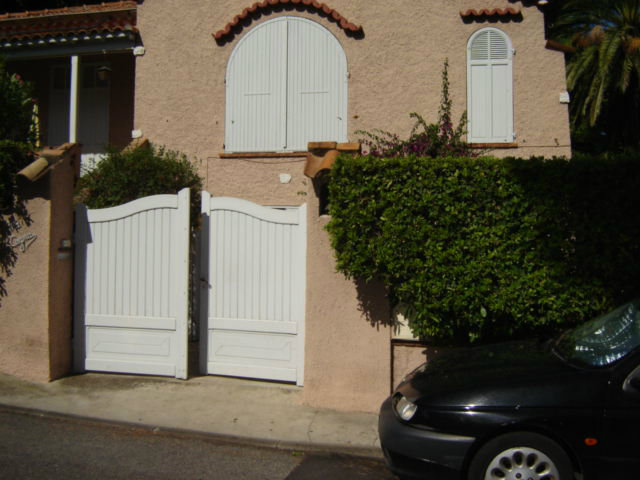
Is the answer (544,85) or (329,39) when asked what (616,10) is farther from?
(329,39)

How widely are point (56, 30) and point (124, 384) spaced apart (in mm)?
7234

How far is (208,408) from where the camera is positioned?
6.03 metres

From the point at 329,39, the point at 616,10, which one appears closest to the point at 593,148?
the point at 616,10

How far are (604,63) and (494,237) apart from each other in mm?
11065

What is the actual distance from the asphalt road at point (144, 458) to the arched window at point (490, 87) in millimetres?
6141

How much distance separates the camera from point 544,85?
30.5 feet

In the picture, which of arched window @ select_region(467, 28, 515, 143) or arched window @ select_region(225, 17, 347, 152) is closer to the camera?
arched window @ select_region(467, 28, 515, 143)

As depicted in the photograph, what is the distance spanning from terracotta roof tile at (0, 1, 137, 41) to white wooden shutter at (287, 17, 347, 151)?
118 inches

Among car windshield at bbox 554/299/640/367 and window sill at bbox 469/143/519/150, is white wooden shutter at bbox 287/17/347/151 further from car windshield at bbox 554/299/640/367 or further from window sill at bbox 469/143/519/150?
car windshield at bbox 554/299/640/367

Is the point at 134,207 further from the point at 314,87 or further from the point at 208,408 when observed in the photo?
the point at 314,87

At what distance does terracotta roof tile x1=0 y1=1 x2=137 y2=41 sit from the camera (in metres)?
10.5

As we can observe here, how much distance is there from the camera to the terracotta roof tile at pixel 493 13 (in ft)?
30.9

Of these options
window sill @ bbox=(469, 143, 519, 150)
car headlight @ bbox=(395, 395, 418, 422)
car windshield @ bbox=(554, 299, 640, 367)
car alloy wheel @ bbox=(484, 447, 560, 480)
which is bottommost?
car alloy wheel @ bbox=(484, 447, 560, 480)

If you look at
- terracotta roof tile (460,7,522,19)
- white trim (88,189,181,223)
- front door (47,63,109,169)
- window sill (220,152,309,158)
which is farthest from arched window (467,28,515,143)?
front door (47,63,109,169)
